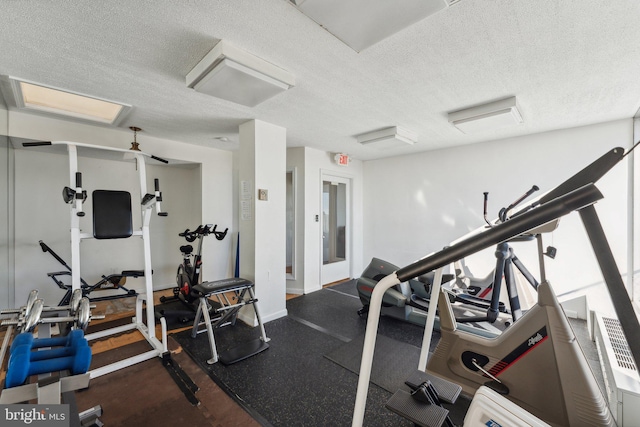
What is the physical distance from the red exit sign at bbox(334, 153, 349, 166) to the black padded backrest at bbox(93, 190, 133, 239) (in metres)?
3.18

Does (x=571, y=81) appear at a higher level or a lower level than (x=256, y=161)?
higher

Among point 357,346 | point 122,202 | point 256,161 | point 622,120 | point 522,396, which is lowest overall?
point 357,346

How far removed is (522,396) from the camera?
1557 millimetres

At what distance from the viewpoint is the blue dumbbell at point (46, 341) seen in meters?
1.19

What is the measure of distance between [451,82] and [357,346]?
8.46 feet

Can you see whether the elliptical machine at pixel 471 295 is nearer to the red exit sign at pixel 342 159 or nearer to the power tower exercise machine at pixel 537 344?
the power tower exercise machine at pixel 537 344

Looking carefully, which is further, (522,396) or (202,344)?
(202,344)

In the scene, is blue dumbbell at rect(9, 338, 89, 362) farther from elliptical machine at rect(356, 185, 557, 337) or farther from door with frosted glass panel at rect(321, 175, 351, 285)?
door with frosted glass panel at rect(321, 175, 351, 285)

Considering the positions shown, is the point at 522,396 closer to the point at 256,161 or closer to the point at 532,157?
the point at 256,161

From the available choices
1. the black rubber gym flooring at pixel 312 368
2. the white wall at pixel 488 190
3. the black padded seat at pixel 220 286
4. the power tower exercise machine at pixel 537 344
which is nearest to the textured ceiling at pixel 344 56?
the white wall at pixel 488 190

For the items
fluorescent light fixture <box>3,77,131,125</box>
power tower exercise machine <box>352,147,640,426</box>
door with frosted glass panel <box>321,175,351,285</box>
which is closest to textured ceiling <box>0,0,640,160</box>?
fluorescent light fixture <box>3,77,131,125</box>

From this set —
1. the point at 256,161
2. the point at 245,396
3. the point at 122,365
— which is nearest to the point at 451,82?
the point at 256,161

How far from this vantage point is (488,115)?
106 inches

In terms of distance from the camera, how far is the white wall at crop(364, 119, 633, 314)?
3.12 meters
